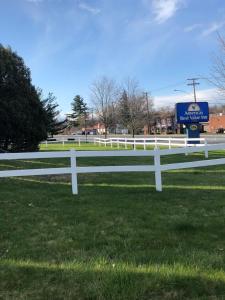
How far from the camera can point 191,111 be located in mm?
29562

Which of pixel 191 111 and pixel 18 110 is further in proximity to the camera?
pixel 191 111

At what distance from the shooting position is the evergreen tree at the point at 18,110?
61.1 feet

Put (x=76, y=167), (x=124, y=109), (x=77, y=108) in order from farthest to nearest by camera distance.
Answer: (x=77, y=108)
(x=124, y=109)
(x=76, y=167)

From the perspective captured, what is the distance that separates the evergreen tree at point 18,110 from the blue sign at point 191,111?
37.9ft

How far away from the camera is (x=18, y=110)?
18.7 m

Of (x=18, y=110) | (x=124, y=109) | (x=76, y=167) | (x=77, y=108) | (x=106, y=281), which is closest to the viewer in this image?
(x=106, y=281)

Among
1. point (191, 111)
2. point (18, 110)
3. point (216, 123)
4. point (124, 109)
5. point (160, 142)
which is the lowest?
point (160, 142)

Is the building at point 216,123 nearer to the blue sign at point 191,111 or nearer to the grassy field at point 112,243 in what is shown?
the blue sign at point 191,111

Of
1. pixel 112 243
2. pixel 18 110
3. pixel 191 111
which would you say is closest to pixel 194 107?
pixel 191 111

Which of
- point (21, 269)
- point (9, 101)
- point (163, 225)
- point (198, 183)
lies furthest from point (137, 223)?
point (9, 101)

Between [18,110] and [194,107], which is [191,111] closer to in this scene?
[194,107]

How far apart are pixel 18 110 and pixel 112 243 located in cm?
1351

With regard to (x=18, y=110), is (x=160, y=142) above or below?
below

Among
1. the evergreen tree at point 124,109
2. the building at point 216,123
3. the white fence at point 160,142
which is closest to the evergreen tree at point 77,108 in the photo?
the building at point 216,123
